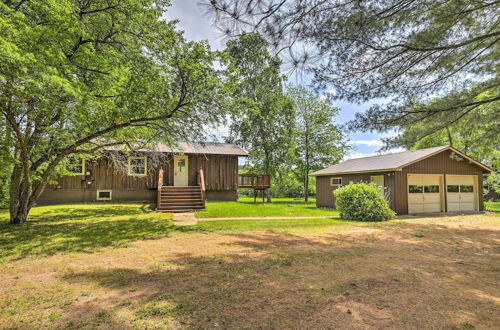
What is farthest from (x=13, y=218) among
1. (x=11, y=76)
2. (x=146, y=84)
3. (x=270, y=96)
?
(x=270, y=96)

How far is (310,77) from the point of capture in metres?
5.63

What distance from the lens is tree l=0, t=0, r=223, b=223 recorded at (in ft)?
20.9

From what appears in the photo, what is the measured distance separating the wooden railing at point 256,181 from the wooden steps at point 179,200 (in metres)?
3.65

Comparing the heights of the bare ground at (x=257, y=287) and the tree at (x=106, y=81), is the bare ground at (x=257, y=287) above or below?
below

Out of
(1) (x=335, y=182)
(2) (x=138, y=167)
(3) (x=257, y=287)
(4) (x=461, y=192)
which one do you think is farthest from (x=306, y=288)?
(4) (x=461, y=192)

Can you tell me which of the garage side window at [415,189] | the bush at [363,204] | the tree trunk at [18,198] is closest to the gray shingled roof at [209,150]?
the bush at [363,204]

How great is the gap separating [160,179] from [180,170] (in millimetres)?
2975

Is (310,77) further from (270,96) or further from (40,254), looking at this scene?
(270,96)

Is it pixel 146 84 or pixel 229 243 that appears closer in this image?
pixel 229 243

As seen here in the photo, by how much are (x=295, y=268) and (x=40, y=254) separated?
4828 mm

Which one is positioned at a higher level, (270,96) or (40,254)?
(270,96)

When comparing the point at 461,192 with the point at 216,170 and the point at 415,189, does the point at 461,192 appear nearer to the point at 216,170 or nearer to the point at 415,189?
the point at 415,189

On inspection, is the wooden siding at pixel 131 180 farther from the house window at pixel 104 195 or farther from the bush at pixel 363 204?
the bush at pixel 363 204

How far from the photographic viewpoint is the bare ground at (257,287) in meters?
2.63
